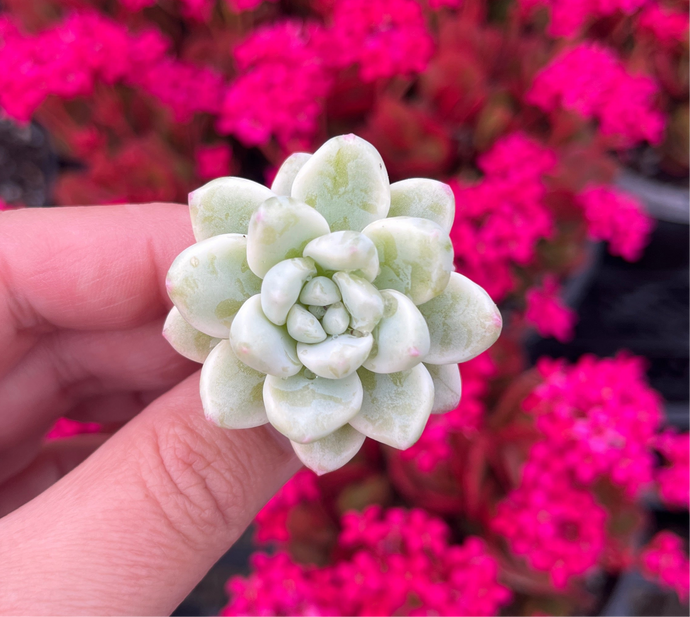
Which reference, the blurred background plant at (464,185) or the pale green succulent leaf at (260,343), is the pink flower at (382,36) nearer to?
the blurred background plant at (464,185)

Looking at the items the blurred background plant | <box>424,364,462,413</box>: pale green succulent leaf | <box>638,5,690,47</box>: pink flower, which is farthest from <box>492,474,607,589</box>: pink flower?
<box>638,5,690,47</box>: pink flower

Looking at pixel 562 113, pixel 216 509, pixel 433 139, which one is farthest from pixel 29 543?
pixel 562 113

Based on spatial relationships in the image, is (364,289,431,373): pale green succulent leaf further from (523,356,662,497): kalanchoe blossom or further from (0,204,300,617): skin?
(523,356,662,497): kalanchoe blossom

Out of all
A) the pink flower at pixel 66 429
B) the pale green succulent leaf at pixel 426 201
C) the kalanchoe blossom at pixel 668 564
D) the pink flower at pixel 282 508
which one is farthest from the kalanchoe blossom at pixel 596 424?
the pink flower at pixel 66 429

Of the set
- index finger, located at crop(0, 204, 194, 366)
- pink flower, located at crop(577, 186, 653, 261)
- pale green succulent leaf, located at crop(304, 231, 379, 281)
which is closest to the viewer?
pale green succulent leaf, located at crop(304, 231, 379, 281)

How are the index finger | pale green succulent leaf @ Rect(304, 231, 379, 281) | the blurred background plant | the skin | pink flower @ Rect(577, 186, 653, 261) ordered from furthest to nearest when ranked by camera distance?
pink flower @ Rect(577, 186, 653, 261) < the blurred background plant < the index finger < the skin < pale green succulent leaf @ Rect(304, 231, 379, 281)

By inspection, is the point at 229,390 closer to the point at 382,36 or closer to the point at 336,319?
the point at 336,319

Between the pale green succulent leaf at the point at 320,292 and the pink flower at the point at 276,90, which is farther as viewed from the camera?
the pink flower at the point at 276,90
